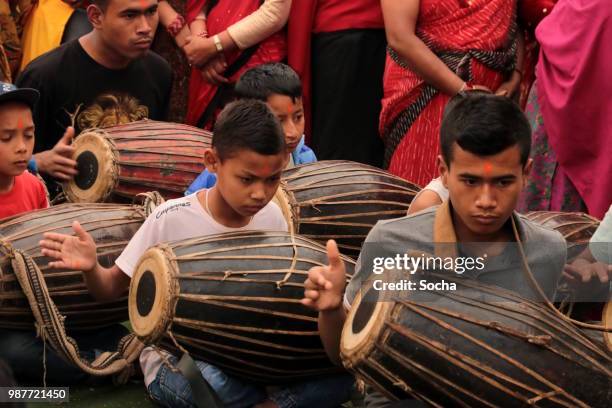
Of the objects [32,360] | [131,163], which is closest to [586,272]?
[32,360]

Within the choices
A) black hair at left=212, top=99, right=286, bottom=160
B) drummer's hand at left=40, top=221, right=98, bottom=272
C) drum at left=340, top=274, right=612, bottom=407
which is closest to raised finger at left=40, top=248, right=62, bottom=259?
drummer's hand at left=40, top=221, right=98, bottom=272

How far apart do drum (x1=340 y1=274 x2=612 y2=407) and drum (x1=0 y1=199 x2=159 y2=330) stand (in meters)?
1.26

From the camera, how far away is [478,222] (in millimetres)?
3268

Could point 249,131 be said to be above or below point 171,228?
above

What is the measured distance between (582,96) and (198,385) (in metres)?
2.10

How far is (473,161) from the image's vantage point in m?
3.31

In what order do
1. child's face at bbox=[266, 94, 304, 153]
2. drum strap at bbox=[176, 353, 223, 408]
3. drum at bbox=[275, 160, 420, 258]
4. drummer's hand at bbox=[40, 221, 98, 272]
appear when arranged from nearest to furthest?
1. drum strap at bbox=[176, 353, 223, 408]
2. drummer's hand at bbox=[40, 221, 98, 272]
3. drum at bbox=[275, 160, 420, 258]
4. child's face at bbox=[266, 94, 304, 153]

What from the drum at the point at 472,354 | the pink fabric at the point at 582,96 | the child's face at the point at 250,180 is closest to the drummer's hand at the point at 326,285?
the drum at the point at 472,354

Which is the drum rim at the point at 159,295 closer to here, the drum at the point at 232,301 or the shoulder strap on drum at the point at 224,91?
the drum at the point at 232,301

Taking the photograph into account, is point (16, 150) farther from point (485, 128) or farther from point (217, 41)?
point (485, 128)

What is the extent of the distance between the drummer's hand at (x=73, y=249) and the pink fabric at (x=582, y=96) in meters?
2.08

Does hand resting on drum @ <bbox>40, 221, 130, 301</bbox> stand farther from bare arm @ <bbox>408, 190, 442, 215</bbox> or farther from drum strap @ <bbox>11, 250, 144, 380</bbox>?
bare arm @ <bbox>408, 190, 442, 215</bbox>

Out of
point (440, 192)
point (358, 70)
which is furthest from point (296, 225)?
point (358, 70)

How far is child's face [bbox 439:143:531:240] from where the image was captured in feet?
10.7
